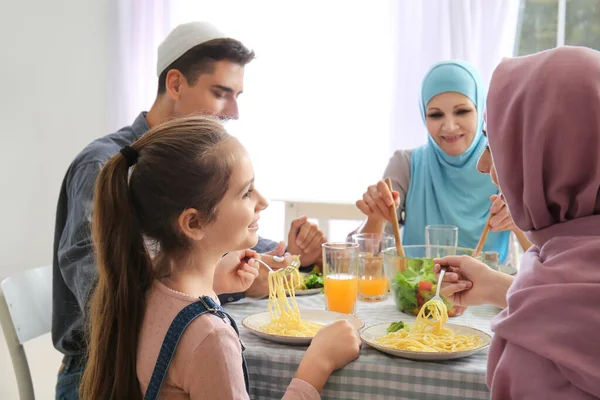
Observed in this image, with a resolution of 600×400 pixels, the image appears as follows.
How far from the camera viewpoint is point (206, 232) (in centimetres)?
128

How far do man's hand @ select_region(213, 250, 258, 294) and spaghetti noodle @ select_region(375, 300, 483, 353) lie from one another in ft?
1.22

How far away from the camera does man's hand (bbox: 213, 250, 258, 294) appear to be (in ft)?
5.14

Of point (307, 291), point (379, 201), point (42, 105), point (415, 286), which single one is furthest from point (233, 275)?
point (42, 105)

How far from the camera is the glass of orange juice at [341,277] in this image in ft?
5.17

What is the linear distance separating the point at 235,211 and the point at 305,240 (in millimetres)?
776

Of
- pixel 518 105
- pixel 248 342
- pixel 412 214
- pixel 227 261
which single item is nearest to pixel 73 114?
pixel 412 214

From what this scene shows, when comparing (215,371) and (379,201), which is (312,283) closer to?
(379,201)

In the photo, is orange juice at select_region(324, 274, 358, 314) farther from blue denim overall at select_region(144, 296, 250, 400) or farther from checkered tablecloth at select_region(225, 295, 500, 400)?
blue denim overall at select_region(144, 296, 250, 400)

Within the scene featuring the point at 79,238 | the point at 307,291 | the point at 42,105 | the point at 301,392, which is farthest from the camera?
the point at 42,105

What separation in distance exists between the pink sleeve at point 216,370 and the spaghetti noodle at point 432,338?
1.08 feet

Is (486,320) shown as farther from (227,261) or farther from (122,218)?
(122,218)

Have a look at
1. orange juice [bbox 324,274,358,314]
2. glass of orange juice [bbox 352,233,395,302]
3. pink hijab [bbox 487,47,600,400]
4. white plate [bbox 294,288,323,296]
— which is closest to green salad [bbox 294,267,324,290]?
white plate [bbox 294,288,323,296]

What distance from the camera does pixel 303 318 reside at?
153 centimetres

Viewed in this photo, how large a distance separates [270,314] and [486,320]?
51cm
